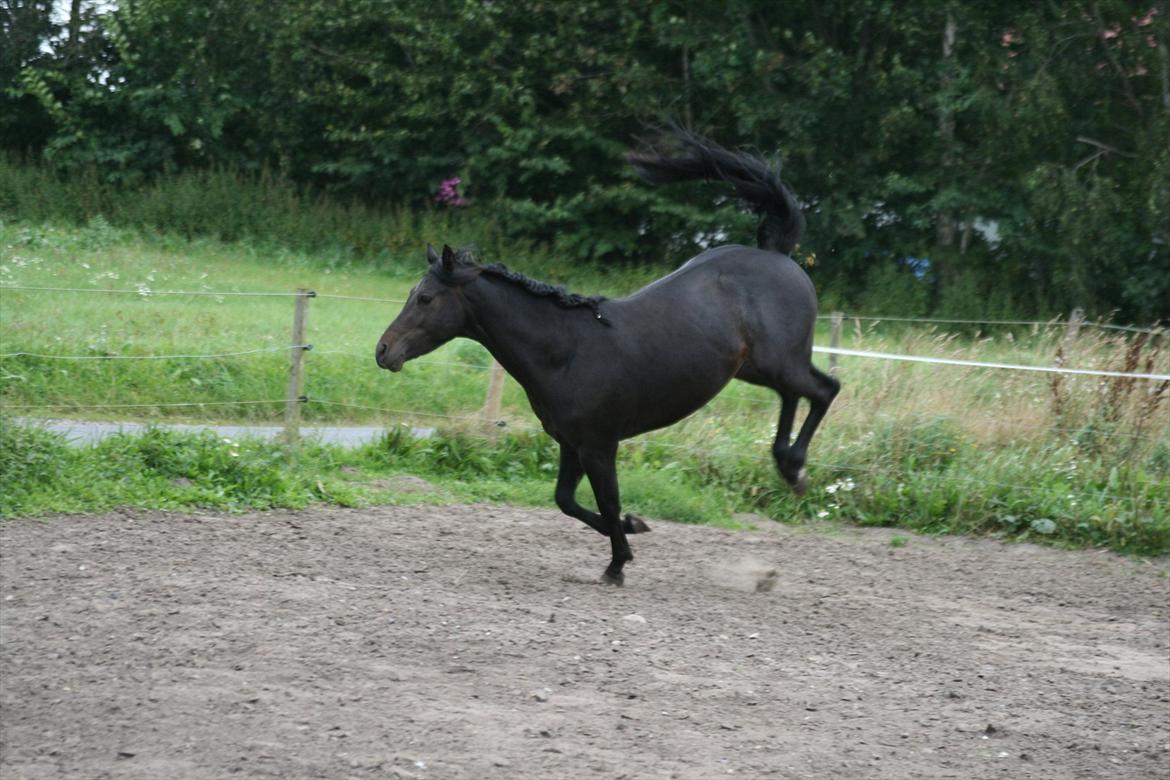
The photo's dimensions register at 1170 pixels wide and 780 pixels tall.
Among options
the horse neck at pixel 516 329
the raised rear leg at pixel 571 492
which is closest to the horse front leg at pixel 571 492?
the raised rear leg at pixel 571 492

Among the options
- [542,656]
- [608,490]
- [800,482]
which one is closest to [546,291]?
[608,490]

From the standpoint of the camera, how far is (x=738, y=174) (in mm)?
7949

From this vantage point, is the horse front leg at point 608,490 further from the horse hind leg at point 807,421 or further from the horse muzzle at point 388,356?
the horse muzzle at point 388,356

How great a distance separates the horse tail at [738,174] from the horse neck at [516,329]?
125 centimetres

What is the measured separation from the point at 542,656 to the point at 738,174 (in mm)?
3395

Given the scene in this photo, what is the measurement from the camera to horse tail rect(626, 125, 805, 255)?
7.86 meters

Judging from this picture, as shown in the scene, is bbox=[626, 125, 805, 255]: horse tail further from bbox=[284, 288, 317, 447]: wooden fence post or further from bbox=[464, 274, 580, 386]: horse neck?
bbox=[284, 288, 317, 447]: wooden fence post

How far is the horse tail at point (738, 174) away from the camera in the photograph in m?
7.86

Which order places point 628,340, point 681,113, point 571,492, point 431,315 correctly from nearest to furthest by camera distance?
point 431,315 → point 628,340 → point 571,492 → point 681,113

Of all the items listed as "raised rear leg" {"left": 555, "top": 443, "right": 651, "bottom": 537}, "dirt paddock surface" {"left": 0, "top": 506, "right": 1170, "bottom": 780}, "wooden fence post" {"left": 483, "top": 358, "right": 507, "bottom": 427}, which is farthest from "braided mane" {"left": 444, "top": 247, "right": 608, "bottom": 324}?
"wooden fence post" {"left": 483, "top": 358, "right": 507, "bottom": 427}

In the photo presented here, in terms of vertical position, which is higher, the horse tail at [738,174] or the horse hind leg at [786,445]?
the horse tail at [738,174]

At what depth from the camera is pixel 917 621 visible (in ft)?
24.7

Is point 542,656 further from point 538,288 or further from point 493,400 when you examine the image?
point 493,400

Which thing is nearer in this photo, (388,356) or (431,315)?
(388,356)
